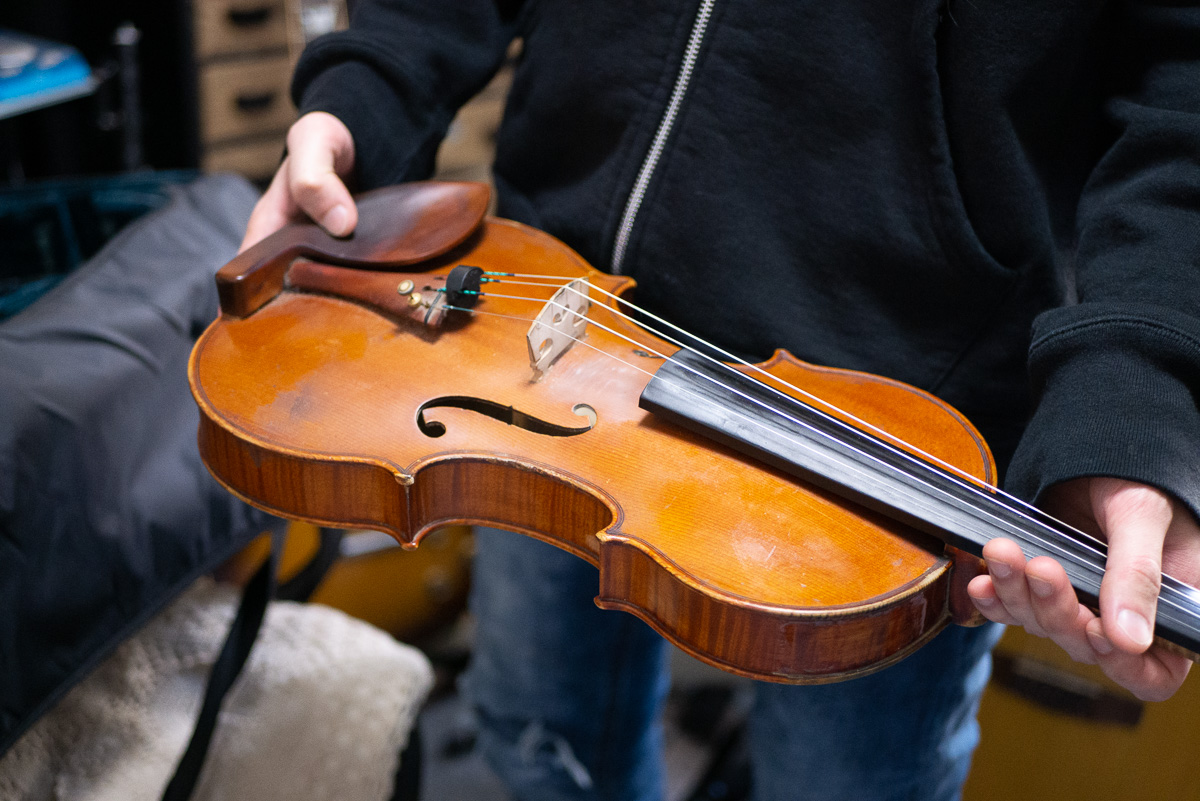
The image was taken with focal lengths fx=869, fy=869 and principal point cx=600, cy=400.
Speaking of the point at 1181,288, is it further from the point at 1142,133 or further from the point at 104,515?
the point at 104,515

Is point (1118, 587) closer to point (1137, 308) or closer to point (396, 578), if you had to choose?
point (1137, 308)

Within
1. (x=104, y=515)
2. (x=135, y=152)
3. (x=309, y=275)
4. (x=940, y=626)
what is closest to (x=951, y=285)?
(x=940, y=626)

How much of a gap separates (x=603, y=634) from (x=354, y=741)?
1.00 feet

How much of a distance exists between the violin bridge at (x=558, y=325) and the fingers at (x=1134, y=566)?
374 millimetres

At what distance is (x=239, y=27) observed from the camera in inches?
80.2

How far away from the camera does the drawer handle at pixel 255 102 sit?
2100mm

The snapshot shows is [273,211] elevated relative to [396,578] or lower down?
A: elevated

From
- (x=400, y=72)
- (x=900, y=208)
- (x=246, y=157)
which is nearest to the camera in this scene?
(x=900, y=208)

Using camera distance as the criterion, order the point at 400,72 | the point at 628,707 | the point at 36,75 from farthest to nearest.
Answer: the point at 36,75
the point at 628,707
the point at 400,72

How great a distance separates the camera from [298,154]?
2.39ft

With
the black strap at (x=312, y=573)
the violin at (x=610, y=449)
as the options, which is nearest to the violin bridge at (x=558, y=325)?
the violin at (x=610, y=449)

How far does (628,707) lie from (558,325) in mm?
590

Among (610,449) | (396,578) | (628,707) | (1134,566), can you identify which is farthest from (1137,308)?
(396,578)

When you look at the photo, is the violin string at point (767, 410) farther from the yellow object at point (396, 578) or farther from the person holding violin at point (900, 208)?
the yellow object at point (396, 578)
